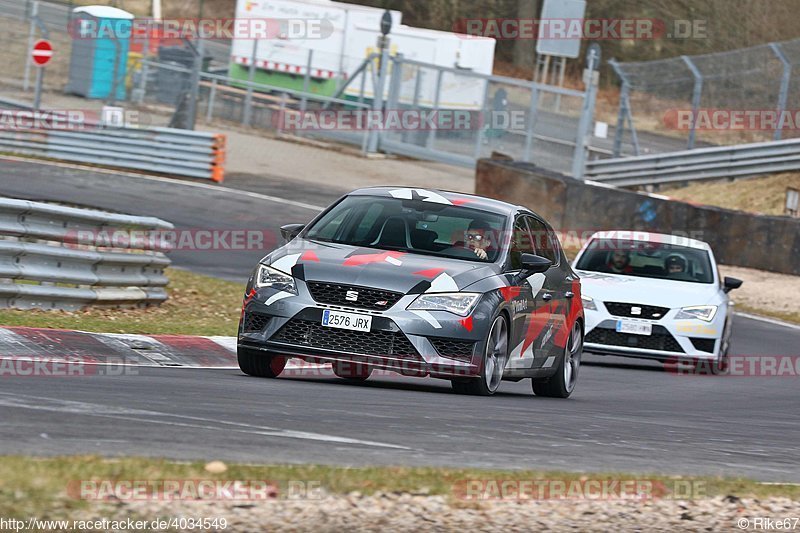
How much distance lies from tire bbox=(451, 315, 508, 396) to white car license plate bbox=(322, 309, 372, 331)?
34.9 inches

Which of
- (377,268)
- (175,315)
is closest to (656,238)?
(175,315)

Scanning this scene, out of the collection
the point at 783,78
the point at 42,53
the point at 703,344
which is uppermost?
the point at 783,78

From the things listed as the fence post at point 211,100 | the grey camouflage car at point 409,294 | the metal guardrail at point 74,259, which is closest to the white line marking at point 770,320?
the metal guardrail at point 74,259

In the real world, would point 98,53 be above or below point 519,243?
above

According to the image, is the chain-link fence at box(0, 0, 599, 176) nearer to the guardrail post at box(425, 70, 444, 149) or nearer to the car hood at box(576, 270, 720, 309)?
the guardrail post at box(425, 70, 444, 149)

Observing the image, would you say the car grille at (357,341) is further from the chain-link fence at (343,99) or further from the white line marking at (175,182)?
the chain-link fence at (343,99)

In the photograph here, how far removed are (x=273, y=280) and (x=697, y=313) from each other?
706 centimetres

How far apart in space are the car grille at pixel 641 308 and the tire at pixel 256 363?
5995 millimetres

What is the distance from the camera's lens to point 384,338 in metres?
10.1

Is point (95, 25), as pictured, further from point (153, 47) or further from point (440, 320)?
point (440, 320)

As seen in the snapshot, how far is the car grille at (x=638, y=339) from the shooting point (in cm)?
1611

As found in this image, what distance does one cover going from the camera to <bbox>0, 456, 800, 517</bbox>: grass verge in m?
5.16
